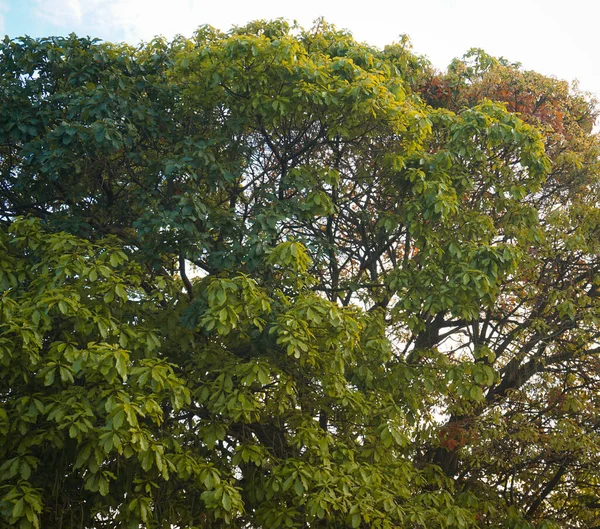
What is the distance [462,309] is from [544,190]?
315 cm

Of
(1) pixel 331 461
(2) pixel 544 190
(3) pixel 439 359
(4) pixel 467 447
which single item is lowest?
(1) pixel 331 461

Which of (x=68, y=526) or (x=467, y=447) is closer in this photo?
(x=68, y=526)

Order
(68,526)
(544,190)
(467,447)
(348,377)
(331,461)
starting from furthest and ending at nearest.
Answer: (544,190) → (467,447) → (348,377) → (331,461) → (68,526)

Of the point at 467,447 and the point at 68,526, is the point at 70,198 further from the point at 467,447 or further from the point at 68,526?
the point at 467,447

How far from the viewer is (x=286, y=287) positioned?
8.01 m

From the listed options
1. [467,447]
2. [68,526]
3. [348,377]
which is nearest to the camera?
[68,526]

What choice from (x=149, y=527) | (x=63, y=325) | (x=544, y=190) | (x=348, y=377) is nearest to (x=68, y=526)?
(x=149, y=527)

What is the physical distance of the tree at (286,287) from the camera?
6664 mm

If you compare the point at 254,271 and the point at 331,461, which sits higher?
the point at 254,271

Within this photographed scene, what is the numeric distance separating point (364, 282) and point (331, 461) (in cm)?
269

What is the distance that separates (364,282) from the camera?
9.55 meters

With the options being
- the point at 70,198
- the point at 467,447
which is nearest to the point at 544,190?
the point at 467,447

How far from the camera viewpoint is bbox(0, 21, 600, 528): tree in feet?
21.9

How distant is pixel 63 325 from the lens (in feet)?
22.3
